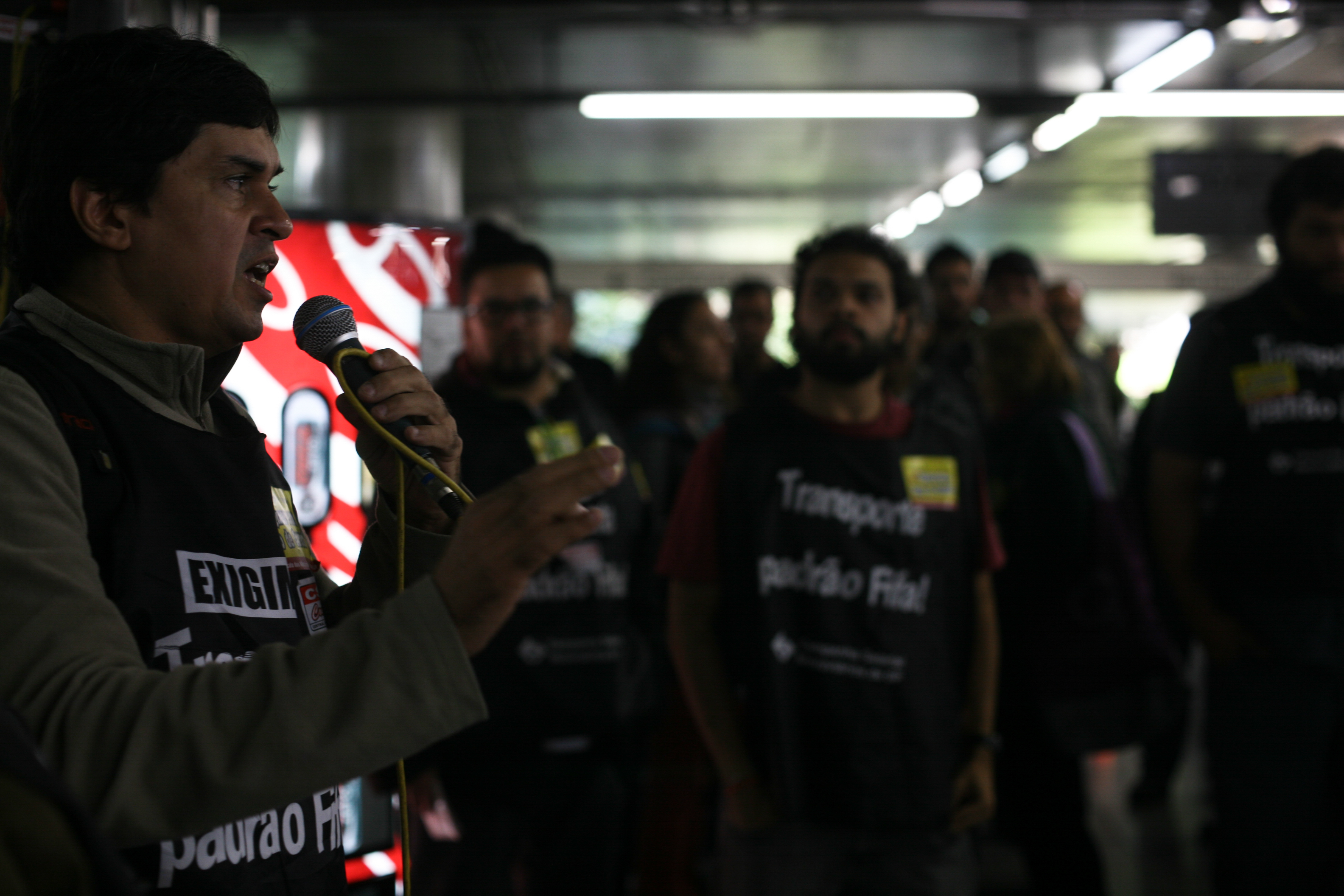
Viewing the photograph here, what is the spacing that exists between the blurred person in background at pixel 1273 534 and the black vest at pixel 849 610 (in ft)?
2.20

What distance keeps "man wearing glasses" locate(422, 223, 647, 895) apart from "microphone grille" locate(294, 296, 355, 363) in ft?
4.80

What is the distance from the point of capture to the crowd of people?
0.83 metres

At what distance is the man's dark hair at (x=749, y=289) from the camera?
464 cm

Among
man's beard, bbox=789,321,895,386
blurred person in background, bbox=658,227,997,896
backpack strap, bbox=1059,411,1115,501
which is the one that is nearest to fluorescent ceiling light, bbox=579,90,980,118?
backpack strap, bbox=1059,411,1115,501

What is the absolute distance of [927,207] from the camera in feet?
40.3

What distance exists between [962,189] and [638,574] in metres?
9.60

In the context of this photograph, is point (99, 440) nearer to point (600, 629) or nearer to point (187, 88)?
point (187, 88)

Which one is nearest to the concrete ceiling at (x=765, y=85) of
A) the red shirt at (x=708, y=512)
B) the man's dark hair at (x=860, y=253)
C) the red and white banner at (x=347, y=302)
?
the red and white banner at (x=347, y=302)

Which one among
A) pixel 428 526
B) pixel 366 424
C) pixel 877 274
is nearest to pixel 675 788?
pixel 877 274

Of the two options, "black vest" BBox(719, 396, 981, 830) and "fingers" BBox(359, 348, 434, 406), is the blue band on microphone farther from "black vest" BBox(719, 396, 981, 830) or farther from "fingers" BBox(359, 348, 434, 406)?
"black vest" BBox(719, 396, 981, 830)

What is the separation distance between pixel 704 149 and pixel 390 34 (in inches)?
161

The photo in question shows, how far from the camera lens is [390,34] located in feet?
21.8

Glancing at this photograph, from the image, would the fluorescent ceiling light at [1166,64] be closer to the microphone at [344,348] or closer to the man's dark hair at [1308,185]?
the man's dark hair at [1308,185]

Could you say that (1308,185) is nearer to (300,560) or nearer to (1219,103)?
(300,560)
